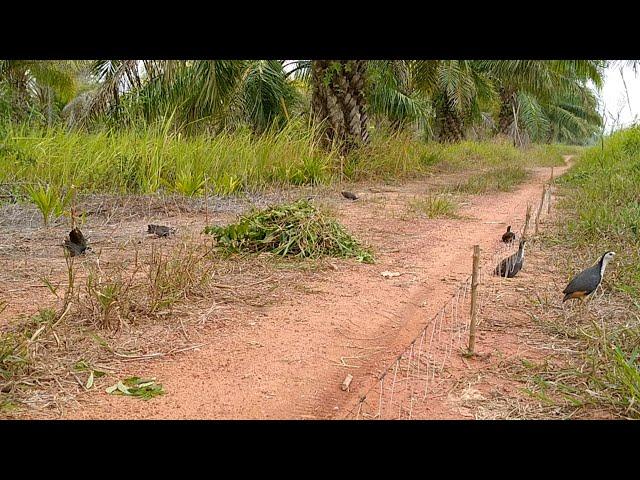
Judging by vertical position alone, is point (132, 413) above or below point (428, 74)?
below

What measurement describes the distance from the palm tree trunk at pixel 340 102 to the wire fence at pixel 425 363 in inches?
288

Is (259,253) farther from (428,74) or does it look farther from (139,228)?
(428,74)

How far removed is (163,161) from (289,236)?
11.1ft

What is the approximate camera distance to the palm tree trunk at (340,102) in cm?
1085

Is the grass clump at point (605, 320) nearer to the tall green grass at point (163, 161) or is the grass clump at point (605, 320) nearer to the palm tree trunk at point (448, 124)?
the tall green grass at point (163, 161)

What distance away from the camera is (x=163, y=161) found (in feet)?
24.8

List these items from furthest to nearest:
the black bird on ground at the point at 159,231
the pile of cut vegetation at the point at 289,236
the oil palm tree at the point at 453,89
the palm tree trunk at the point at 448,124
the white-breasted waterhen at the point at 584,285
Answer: the palm tree trunk at the point at 448,124
the oil palm tree at the point at 453,89
the black bird on ground at the point at 159,231
the pile of cut vegetation at the point at 289,236
the white-breasted waterhen at the point at 584,285

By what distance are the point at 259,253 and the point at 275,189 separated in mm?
3856

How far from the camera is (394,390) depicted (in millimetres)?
2584

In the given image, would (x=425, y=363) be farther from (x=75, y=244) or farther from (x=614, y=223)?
(x=614, y=223)

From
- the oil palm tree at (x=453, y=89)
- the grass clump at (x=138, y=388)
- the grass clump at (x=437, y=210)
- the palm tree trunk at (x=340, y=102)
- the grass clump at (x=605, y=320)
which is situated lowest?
the grass clump at (x=138, y=388)

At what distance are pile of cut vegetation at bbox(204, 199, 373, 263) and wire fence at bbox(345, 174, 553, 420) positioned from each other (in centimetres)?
110

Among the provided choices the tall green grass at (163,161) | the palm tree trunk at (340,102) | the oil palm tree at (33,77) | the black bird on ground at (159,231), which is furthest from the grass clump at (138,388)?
the oil palm tree at (33,77)

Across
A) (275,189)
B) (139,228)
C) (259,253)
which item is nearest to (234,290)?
(259,253)
